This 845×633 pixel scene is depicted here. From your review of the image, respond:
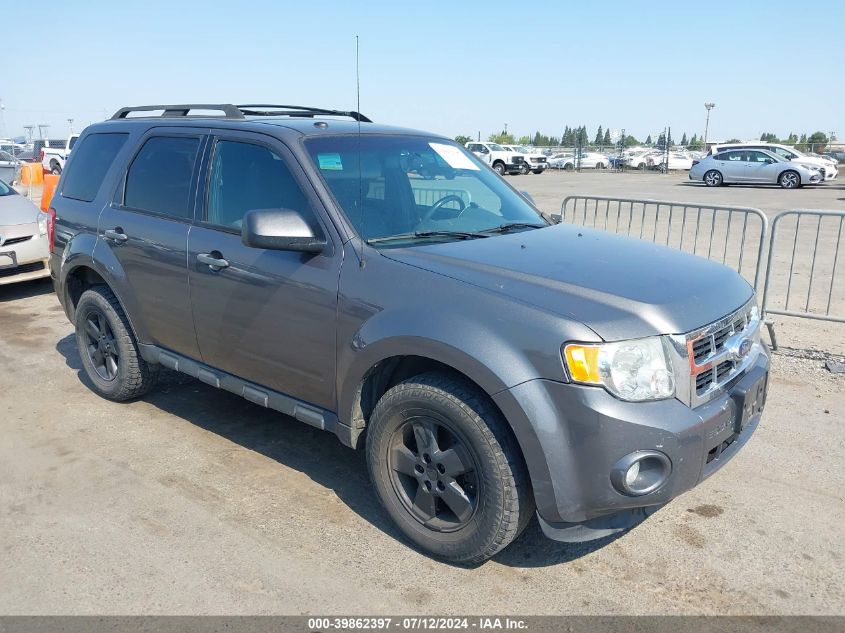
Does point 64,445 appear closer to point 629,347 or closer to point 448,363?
point 448,363

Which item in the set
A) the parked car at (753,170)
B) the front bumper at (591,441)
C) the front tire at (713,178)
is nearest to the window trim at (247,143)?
the front bumper at (591,441)

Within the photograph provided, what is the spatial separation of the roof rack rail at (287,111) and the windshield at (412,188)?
75cm

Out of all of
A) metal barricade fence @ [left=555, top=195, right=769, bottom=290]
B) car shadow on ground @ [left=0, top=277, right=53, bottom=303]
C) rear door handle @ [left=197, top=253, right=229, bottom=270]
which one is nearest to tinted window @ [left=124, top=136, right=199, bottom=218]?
rear door handle @ [left=197, top=253, right=229, bottom=270]

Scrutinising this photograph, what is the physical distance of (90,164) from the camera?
5180 mm

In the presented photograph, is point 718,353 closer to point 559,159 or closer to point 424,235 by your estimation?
point 424,235

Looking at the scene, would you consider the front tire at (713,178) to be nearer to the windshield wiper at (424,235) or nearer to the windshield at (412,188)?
the windshield at (412,188)

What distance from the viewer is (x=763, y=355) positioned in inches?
140

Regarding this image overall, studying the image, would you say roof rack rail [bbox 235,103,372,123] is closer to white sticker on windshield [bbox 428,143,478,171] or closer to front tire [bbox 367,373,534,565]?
white sticker on windshield [bbox 428,143,478,171]

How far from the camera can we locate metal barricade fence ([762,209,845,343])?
645 centimetres

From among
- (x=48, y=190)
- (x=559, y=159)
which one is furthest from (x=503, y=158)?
(x=48, y=190)

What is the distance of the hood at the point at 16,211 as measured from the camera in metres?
8.13

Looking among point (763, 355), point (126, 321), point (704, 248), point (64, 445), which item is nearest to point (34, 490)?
point (64, 445)

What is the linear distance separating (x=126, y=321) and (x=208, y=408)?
32.0 inches

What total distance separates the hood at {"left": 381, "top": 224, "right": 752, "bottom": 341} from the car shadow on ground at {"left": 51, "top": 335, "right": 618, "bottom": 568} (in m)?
1.22
